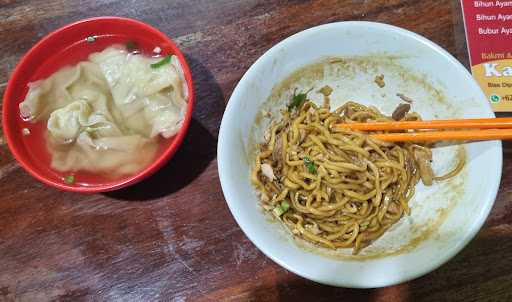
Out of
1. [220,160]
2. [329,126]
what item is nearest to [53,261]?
[220,160]

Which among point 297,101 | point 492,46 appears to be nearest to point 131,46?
point 297,101

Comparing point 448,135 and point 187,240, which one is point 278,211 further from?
point 448,135

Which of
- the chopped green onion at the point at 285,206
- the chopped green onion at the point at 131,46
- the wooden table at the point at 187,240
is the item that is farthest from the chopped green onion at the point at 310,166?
the chopped green onion at the point at 131,46

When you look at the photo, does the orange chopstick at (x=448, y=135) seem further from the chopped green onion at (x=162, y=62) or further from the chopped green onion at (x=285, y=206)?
the chopped green onion at (x=162, y=62)

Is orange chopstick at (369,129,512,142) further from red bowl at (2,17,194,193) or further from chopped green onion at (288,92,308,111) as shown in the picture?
red bowl at (2,17,194,193)

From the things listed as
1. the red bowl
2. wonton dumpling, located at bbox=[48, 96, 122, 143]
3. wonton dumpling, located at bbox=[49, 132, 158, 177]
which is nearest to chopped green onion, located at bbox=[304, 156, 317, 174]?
the red bowl

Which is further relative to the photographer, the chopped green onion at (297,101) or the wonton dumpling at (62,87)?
the chopped green onion at (297,101)
